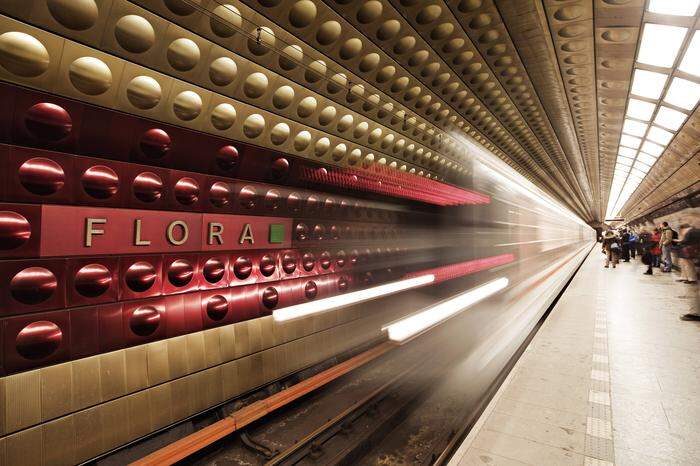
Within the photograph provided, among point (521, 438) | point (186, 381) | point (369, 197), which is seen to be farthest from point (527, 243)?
point (186, 381)

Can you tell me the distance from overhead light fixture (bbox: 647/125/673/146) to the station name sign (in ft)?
35.3

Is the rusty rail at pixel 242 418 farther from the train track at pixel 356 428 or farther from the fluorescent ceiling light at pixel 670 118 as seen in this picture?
the fluorescent ceiling light at pixel 670 118

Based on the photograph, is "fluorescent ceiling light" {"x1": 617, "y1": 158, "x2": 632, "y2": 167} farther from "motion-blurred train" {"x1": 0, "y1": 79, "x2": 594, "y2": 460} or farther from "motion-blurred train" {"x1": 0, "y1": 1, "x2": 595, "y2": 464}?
"motion-blurred train" {"x1": 0, "y1": 79, "x2": 594, "y2": 460}

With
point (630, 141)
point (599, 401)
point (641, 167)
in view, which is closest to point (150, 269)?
point (599, 401)

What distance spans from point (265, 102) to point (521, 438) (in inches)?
161

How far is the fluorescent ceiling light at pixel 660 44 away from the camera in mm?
5125

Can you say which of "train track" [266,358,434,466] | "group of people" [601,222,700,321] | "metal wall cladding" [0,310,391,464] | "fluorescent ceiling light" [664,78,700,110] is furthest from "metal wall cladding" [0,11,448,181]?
"fluorescent ceiling light" [664,78,700,110]

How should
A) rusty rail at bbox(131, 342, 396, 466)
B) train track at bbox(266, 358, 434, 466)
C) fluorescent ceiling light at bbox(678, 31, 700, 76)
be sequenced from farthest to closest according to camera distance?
fluorescent ceiling light at bbox(678, 31, 700, 76), train track at bbox(266, 358, 434, 466), rusty rail at bbox(131, 342, 396, 466)

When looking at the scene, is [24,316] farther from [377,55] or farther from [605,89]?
[605,89]

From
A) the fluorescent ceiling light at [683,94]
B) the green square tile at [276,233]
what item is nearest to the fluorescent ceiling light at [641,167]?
the fluorescent ceiling light at [683,94]

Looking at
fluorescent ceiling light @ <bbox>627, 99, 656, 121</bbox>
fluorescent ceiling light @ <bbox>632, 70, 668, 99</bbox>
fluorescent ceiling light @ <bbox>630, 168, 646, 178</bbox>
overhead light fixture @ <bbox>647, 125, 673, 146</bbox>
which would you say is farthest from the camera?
fluorescent ceiling light @ <bbox>630, 168, 646, 178</bbox>

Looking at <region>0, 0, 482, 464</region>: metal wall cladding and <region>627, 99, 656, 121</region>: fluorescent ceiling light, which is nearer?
<region>0, 0, 482, 464</region>: metal wall cladding

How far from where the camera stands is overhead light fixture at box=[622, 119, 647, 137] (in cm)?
944

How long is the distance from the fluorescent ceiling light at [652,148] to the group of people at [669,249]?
2.35 meters
